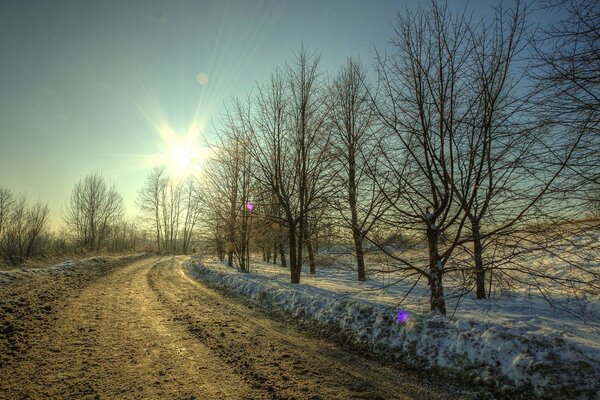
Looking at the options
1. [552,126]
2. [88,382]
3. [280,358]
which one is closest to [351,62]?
[552,126]

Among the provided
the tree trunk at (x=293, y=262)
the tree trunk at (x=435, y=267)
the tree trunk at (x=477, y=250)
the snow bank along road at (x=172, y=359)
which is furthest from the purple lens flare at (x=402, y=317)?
the tree trunk at (x=293, y=262)

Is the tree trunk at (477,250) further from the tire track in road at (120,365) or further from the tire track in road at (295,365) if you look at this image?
the tire track in road at (120,365)

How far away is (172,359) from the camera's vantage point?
4383 mm

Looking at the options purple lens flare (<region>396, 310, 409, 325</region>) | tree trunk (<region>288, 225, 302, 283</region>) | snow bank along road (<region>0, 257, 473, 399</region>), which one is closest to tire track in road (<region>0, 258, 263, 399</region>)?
snow bank along road (<region>0, 257, 473, 399</region>)

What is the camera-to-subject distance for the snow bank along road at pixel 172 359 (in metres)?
3.52

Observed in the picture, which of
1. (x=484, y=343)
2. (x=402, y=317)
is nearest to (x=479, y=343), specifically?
(x=484, y=343)

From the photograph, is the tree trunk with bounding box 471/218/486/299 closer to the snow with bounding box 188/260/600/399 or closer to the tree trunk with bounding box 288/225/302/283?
the snow with bounding box 188/260/600/399

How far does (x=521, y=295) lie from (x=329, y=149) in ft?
28.7

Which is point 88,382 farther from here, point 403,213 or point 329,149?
point 329,149

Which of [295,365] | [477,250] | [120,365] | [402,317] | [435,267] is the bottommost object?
[295,365]

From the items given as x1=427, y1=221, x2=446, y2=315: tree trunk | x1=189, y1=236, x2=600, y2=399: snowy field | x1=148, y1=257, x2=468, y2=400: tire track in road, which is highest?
x1=427, y1=221, x2=446, y2=315: tree trunk

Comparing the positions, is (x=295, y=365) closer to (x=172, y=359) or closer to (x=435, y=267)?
(x=172, y=359)

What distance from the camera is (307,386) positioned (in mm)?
→ 3689

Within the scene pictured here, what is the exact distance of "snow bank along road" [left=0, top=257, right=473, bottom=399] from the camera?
352 cm
